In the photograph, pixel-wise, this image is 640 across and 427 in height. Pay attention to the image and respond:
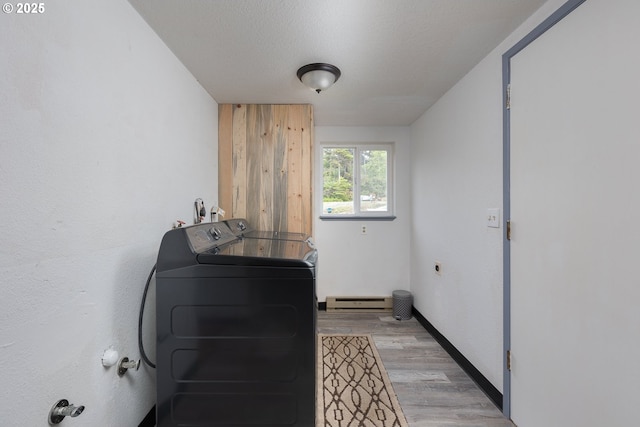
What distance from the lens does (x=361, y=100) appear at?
2.40 m

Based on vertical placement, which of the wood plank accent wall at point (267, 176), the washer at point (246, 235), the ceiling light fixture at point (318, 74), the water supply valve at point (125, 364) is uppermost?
the ceiling light fixture at point (318, 74)

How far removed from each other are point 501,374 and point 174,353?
1.86 metres

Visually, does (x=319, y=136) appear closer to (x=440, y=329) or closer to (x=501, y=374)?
(x=440, y=329)

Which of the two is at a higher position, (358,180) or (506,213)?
(358,180)

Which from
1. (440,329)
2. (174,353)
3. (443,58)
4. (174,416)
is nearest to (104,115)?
(174,353)

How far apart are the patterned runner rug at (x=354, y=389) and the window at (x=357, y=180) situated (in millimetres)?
1569

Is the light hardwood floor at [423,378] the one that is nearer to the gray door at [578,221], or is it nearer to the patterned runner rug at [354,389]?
the patterned runner rug at [354,389]

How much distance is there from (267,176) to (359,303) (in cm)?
191

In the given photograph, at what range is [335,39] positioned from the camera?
1.50 m

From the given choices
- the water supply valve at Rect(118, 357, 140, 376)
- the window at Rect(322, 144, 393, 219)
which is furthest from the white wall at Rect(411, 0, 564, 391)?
the water supply valve at Rect(118, 357, 140, 376)

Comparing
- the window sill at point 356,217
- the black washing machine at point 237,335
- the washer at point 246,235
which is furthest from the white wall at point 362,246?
the black washing machine at point 237,335

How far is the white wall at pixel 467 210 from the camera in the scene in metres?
1.63

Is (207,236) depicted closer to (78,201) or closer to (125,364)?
(78,201)

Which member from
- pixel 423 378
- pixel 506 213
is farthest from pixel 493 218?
pixel 423 378
